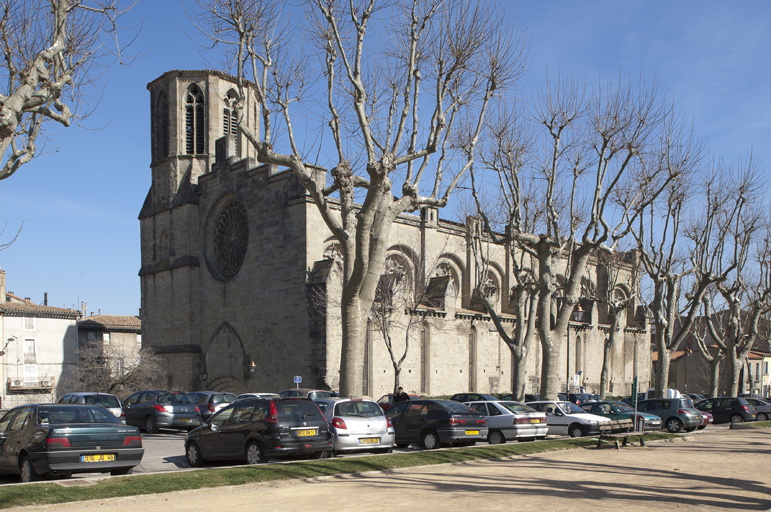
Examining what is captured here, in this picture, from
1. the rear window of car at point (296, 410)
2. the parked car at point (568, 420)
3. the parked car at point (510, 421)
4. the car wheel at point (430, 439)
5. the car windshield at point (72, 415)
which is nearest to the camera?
the car windshield at point (72, 415)

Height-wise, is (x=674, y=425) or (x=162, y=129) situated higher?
(x=162, y=129)

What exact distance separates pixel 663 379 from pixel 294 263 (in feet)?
59.0

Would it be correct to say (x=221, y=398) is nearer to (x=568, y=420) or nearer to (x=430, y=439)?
(x=430, y=439)

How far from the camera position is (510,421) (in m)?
18.1

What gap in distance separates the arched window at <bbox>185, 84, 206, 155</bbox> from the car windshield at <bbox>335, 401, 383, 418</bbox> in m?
30.3

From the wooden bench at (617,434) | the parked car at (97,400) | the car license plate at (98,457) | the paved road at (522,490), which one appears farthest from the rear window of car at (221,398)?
the wooden bench at (617,434)

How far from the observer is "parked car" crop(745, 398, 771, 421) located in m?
31.1

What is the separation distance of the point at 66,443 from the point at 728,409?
93.0 ft

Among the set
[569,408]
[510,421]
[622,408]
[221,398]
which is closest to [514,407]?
[510,421]

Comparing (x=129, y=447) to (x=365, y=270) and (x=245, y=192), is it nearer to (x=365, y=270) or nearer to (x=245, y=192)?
(x=365, y=270)

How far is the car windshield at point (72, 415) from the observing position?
11.0 m

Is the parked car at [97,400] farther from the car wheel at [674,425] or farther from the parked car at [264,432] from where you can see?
the car wheel at [674,425]

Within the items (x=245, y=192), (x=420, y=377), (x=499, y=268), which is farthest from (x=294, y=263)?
(x=499, y=268)

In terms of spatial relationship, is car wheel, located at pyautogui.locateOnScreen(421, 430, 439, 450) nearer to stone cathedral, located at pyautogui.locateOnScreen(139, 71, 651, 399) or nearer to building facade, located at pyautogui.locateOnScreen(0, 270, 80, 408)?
stone cathedral, located at pyautogui.locateOnScreen(139, 71, 651, 399)
